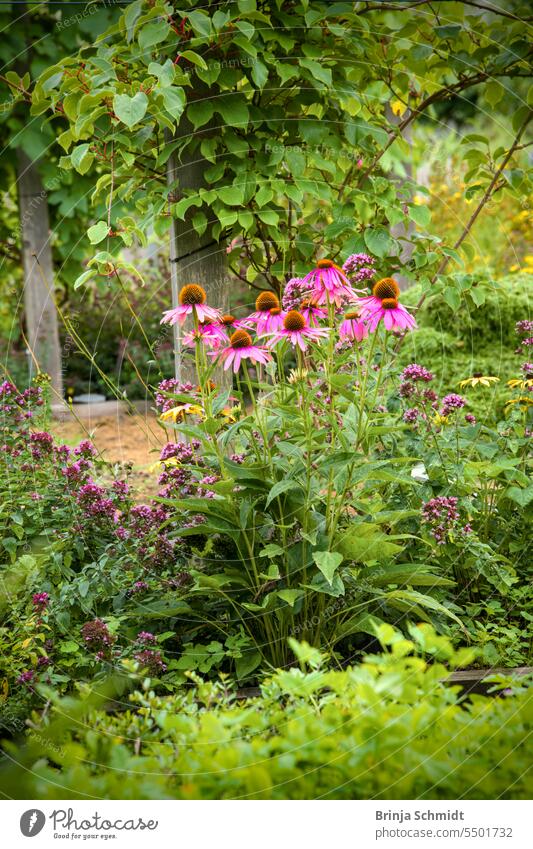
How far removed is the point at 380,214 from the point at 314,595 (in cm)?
151

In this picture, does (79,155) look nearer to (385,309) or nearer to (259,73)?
(259,73)

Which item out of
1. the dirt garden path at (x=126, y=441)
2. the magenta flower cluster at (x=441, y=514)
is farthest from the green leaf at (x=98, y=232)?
the dirt garden path at (x=126, y=441)

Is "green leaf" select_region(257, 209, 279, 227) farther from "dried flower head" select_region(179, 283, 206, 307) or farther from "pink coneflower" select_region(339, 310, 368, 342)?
"dried flower head" select_region(179, 283, 206, 307)

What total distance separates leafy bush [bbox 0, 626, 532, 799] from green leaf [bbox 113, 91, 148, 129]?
1.48 meters

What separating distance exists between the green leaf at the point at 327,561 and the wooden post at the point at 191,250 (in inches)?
45.2

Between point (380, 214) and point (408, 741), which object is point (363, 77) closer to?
point (380, 214)

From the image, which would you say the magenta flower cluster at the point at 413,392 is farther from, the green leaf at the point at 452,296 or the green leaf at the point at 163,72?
the green leaf at the point at 163,72

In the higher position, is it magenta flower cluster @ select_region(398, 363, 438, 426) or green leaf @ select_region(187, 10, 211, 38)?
green leaf @ select_region(187, 10, 211, 38)

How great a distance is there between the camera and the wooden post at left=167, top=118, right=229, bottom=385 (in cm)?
296

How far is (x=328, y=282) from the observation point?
212cm

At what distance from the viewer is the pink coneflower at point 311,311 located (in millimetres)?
2184

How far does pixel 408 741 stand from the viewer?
58.5 inches

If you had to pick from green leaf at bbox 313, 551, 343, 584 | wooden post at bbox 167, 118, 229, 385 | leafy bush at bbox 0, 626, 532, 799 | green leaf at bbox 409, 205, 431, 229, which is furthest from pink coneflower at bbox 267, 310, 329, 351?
green leaf at bbox 409, 205, 431, 229

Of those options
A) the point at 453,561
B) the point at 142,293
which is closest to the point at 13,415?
the point at 453,561
